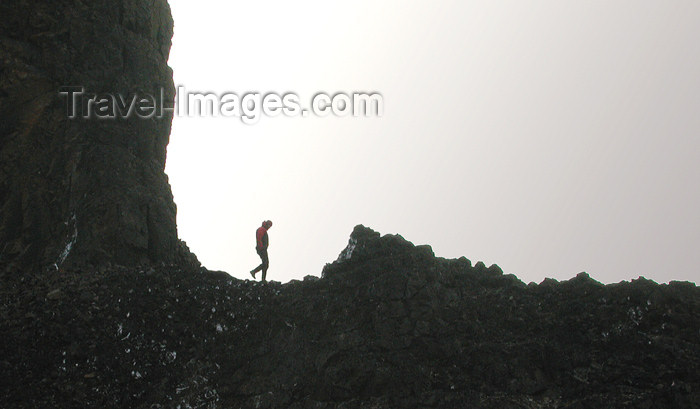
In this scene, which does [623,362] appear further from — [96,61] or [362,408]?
[96,61]

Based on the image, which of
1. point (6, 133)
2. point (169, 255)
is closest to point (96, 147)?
point (6, 133)

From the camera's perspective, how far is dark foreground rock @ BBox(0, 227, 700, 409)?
46.9 ft

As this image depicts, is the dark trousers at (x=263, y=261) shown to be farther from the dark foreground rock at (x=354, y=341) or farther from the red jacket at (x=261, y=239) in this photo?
the dark foreground rock at (x=354, y=341)

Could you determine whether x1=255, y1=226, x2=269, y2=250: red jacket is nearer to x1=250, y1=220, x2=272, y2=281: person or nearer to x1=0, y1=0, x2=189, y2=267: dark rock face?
x1=250, y1=220, x2=272, y2=281: person

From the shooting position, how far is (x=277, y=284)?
750 inches

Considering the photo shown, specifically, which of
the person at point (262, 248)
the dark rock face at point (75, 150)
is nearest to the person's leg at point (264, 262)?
the person at point (262, 248)

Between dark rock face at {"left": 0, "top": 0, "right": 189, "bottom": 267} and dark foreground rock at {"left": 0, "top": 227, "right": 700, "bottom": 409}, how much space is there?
1.80m

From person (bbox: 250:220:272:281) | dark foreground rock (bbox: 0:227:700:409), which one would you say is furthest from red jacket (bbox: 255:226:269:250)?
dark foreground rock (bbox: 0:227:700:409)

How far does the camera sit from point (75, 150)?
20.6 m

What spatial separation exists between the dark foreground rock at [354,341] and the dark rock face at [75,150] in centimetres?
180

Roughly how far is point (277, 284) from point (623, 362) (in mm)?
9854

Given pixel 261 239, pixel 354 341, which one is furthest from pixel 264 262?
pixel 354 341

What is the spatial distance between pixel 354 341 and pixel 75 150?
38.1ft

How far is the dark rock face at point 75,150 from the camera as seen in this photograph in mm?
19578
